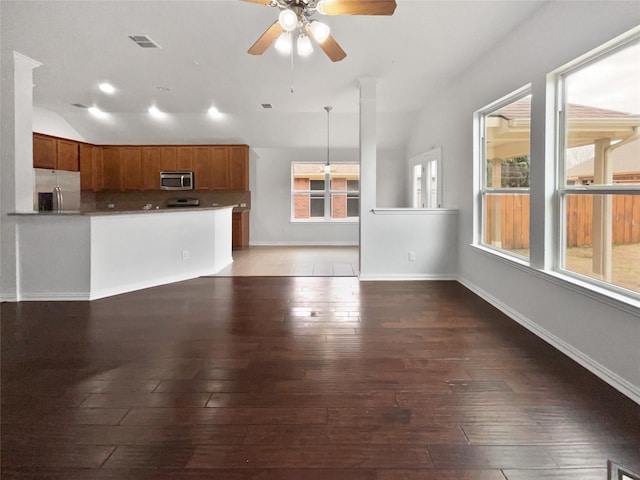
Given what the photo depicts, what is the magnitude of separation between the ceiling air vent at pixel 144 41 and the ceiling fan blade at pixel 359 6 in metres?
2.14

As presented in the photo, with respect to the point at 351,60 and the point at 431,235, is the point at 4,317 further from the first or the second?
the point at 431,235

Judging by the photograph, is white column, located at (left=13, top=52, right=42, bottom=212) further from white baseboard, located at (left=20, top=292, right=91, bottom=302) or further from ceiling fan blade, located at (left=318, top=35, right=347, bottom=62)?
ceiling fan blade, located at (left=318, top=35, right=347, bottom=62)

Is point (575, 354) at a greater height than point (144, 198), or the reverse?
point (144, 198)

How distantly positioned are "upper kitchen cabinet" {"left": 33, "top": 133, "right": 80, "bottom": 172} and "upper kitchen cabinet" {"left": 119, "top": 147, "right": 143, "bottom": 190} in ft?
2.77

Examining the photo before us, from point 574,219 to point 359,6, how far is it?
2.13 meters

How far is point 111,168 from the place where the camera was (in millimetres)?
8773

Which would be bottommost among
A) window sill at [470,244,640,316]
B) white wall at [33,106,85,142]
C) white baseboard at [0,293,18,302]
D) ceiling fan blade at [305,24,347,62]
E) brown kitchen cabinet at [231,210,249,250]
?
white baseboard at [0,293,18,302]

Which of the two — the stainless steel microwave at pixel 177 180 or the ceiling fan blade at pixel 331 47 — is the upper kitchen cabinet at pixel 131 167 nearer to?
the stainless steel microwave at pixel 177 180

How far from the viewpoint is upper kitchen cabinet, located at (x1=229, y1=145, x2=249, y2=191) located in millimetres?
8789

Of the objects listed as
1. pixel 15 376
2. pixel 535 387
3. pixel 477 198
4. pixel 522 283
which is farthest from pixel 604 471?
pixel 477 198

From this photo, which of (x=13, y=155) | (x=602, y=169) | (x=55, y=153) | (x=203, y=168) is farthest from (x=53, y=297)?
(x=602, y=169)

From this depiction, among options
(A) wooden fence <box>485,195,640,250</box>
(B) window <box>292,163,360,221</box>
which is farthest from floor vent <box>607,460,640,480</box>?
(B) window <box>292,163,360,221</box>

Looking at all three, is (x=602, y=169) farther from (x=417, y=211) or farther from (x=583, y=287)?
(x=417, y=211)

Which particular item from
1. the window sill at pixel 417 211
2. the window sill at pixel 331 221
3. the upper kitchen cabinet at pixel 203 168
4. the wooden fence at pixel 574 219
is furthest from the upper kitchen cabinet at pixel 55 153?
the wooden fence at pixel 574 219
